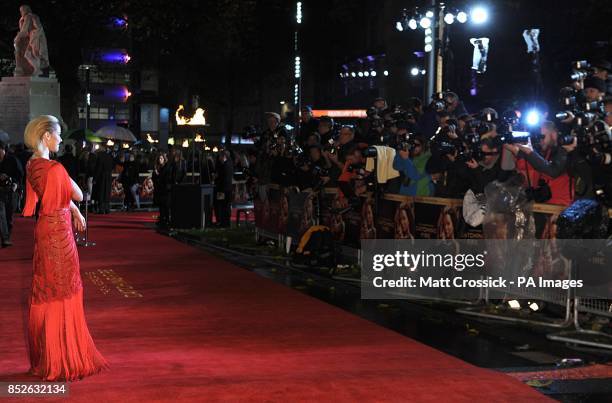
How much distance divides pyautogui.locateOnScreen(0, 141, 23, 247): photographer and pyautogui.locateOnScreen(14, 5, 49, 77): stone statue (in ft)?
45.3

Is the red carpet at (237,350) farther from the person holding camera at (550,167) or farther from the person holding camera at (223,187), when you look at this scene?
the person holding camera at (223,187)

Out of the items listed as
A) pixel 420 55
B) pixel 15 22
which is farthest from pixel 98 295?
pixel 420 55

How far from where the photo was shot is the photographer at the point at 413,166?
13.5 m

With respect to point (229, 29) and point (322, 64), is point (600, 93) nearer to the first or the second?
point (229, 29)

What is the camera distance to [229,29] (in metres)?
44.3

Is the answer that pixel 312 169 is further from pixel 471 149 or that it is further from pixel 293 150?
pixel 471 149

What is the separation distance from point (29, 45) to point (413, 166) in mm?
23394

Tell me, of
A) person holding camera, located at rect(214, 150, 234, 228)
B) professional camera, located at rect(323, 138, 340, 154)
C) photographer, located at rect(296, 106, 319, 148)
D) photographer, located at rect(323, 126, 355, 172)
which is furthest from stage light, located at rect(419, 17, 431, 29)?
person holding camera, located at rect(214, 150, 234, 228)

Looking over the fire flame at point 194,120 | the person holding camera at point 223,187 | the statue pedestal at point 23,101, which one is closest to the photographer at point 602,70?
the person holding camera at point 223,187

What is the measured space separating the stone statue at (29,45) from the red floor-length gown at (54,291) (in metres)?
27.1

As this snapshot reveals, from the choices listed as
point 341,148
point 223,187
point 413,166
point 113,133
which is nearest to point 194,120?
point 223,187

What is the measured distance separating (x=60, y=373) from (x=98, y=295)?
17.5ft

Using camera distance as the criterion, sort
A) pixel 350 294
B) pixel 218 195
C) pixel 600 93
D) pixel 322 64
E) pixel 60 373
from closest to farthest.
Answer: pixel 60 373 < pixel 600 93 < pixel 350 294 < pixel 218 195 < pixel 322 64

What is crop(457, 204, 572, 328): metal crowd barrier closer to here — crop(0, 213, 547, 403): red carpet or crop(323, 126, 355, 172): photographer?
crop(0, 213, 547, 403): red carpet
